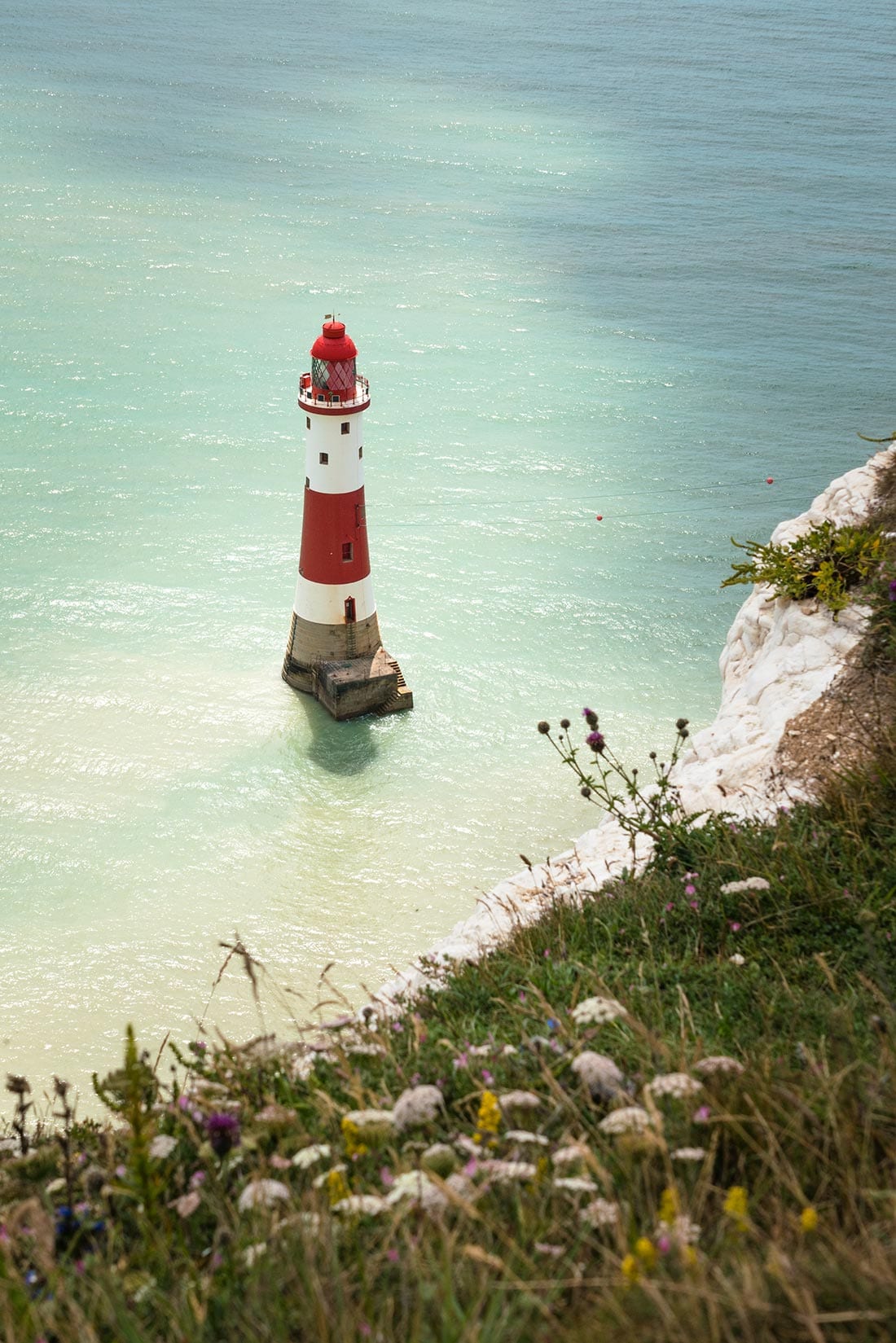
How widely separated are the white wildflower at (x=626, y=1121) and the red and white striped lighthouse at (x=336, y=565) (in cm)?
1202

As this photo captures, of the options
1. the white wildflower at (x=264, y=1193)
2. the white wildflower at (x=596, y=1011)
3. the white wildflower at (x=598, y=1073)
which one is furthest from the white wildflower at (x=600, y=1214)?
the white wildflower at (x=596, y=1011)

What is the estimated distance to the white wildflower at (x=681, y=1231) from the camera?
3.00 metres

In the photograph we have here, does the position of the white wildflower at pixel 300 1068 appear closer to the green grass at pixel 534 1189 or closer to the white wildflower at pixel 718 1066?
the green grass at pixel 534 1189

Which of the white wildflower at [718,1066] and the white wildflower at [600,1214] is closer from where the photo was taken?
the white wildflower at [600,1214]

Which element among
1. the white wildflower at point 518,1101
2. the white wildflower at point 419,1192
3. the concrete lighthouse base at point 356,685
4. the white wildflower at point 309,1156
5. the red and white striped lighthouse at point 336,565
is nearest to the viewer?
the white wildflower at point 419,1192

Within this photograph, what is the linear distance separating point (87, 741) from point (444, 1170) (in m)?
12.4

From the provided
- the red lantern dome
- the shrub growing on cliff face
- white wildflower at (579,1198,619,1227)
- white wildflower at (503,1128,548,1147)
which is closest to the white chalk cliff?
the shrub growing on cliff face

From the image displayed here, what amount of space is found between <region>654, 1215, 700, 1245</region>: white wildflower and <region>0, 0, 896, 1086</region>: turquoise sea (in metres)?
7.50

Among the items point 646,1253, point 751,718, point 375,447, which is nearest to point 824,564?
point 751,718

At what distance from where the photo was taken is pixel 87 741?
49.8 feet

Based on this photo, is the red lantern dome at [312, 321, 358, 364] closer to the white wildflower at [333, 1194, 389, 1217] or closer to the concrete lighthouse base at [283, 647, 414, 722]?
the concrete lighthouse base at [283, 647, 414, 722]

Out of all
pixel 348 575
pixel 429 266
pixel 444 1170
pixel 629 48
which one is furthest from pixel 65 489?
pixel 629 48

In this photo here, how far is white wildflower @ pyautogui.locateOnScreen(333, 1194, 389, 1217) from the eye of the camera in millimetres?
3338

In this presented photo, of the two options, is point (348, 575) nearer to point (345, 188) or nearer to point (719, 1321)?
point (719, 1321)
